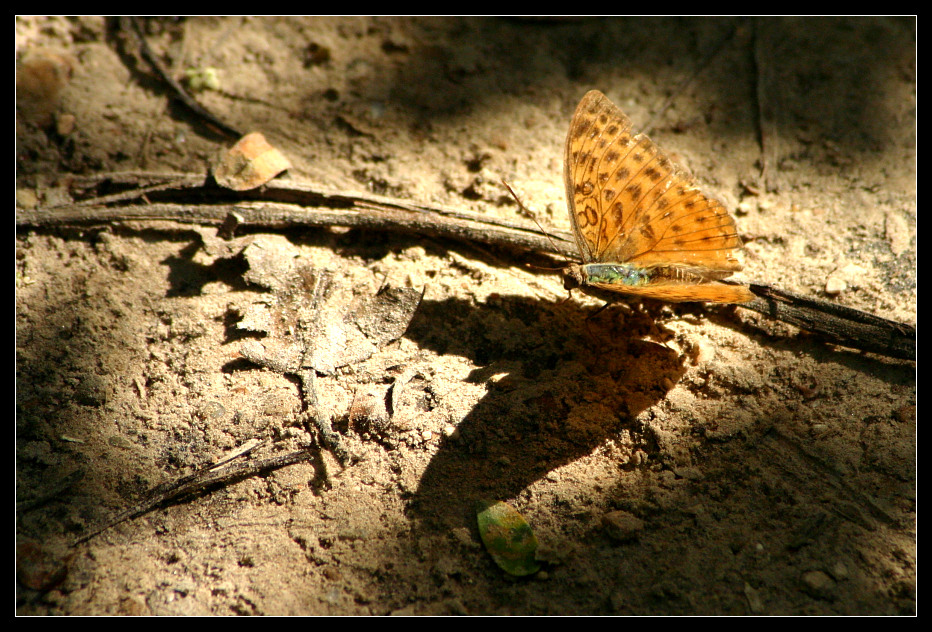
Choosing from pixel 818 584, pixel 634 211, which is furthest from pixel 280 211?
pixel 818 584

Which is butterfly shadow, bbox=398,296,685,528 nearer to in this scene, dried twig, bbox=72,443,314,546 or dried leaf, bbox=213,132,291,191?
dried twig, bbox=72,443,314,546

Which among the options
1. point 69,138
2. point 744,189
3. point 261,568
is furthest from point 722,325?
point 69,138

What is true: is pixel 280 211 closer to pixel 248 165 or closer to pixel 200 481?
pixel 248 165

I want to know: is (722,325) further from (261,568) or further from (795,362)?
(261,568)

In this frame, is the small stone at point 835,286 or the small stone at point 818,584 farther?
the small stone at point 835,286

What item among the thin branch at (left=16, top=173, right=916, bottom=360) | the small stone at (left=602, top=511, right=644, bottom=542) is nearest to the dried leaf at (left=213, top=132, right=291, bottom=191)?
the thin branch at (left=16, top=173, right=916, bottom=360)

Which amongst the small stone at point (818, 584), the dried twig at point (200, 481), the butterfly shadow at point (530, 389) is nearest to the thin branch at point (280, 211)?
the butterfly shadow at point (530, 389)

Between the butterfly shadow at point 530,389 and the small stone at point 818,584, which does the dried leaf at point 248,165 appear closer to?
the butterfly shadow at point 530,389
